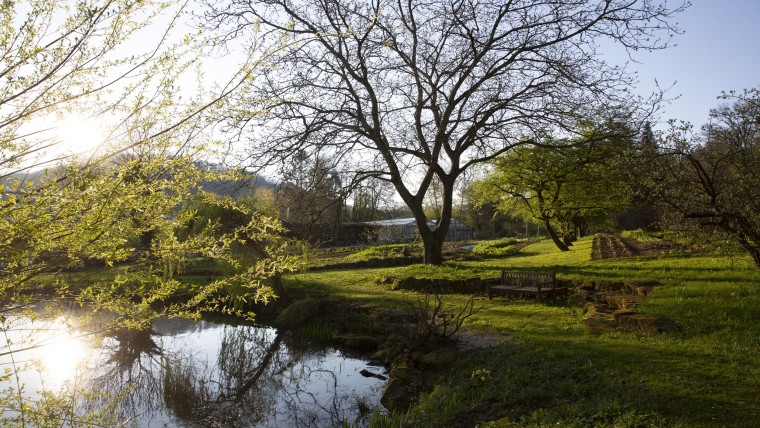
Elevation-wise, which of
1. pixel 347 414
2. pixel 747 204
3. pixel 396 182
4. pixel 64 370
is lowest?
pixel 347 414

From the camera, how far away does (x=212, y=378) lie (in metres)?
9.45

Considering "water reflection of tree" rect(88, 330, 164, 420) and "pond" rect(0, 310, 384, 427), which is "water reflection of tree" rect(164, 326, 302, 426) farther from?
"water reflection of tree" rect(88, 330, 164, 420)

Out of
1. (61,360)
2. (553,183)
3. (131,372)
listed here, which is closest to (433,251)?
(553,183)

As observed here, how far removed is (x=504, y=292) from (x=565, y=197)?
31.3ft

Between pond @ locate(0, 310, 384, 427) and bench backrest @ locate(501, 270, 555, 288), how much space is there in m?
4.94

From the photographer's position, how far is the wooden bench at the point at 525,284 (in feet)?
38.5

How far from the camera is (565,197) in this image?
67.9 feet

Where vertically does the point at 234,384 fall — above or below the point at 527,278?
below

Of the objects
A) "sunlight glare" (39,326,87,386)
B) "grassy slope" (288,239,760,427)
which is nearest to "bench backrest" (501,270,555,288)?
"grassy slope" (288,239,760,427)

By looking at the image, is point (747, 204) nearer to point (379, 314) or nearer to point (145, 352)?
point (379, 314)

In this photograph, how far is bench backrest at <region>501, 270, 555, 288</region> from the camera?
12273 mm

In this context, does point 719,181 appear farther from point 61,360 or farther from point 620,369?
point 61,360

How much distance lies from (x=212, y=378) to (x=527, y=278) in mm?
7925

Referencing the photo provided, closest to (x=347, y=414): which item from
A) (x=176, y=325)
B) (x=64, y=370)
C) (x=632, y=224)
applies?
(x=64, y=370)
